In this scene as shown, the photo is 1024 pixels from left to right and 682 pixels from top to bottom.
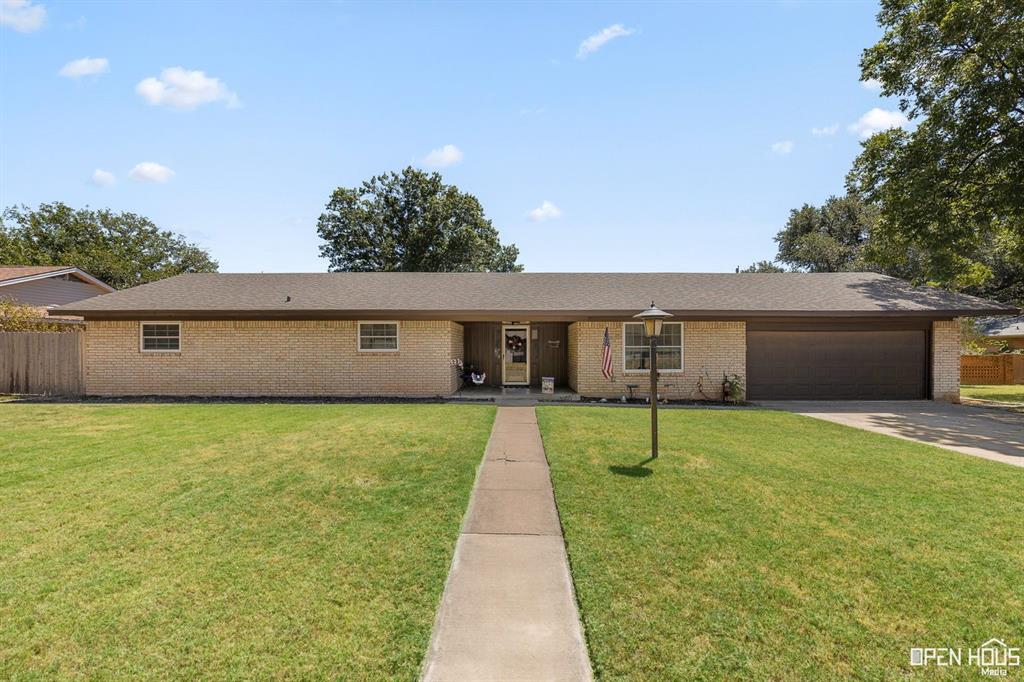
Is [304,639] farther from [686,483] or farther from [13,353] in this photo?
[13,353]

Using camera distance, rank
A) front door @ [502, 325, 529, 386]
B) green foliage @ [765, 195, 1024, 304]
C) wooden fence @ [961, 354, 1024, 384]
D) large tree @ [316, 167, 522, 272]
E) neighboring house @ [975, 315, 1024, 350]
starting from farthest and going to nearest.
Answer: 1. large tree @ [316, 167, 522, 272]
2. green foliage @ [765, 195, 1024, 304]
3. neighboring house @ [975, 315, 1024, 350]
4. wooden fence @ [961, 354, 1024, 384]
5. front door @ [502, 325, 529, 386]

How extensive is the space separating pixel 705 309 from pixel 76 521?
43.0 feet

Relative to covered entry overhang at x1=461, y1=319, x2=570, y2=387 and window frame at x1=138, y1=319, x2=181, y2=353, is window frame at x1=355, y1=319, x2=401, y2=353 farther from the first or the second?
window frame at x1=138, y1=319, x2=181, y2=353

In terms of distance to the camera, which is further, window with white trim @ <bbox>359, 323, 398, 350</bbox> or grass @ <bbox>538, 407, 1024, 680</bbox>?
window with white trim @ <bbox>359, 323, 398, 350</bbox>

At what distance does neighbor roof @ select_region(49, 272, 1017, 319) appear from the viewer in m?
13.1

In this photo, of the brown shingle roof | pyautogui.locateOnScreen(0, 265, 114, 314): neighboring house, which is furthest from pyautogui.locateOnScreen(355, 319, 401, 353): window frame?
the brown shingle roof

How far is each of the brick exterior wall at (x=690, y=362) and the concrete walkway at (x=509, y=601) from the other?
868 cm

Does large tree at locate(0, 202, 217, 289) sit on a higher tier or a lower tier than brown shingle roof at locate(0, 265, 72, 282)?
higher

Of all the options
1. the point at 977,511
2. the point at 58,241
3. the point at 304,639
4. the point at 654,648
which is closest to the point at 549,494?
the point at 654,648

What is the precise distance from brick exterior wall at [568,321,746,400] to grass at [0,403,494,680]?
22.7 ft

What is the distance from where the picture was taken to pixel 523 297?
570 inches

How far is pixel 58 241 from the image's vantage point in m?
40.5

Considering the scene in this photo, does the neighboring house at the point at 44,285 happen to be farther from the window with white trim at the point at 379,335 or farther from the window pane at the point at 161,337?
the window with white trim at the point at 379,335

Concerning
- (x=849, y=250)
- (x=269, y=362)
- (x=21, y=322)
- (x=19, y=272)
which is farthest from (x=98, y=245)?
(x=849, y=250)
